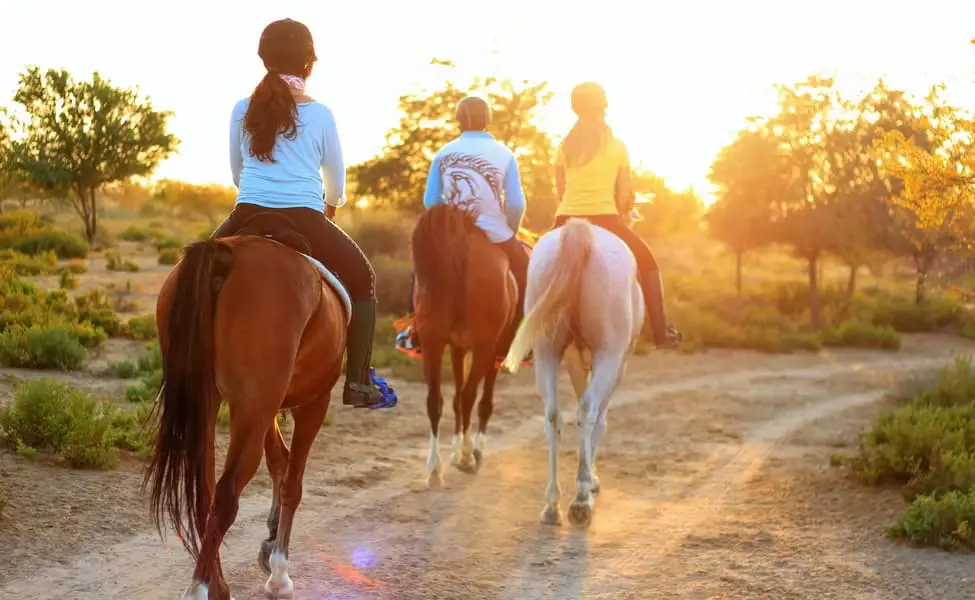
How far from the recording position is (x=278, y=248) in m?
4.38

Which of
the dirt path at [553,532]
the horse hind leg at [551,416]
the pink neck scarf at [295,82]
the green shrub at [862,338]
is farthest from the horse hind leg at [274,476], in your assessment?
the green shrub at [862,338]

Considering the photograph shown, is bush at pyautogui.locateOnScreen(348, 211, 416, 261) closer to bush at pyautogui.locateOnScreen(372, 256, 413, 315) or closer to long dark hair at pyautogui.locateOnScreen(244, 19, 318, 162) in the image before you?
bush at pyautogui.locateOnScreen(372, 256, 413, 315)

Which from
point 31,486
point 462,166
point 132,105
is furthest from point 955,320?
point 132,105

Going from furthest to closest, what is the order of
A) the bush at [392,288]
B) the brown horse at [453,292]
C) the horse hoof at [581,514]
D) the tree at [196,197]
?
1. the tree at [196,197]
2. the bush at [392,288]
3. the brown horse at [453,292]
4. the horse hoof at [581,514]

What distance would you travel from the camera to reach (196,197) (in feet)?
226

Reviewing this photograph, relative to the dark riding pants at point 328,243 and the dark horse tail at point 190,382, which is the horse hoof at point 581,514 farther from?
the dark horse tail at point 190,382

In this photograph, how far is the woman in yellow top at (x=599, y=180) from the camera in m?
7.22

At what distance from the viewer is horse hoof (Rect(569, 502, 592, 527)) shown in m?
6.69

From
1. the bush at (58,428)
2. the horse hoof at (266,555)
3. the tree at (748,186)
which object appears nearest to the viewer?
the horse hoof at (266,555)

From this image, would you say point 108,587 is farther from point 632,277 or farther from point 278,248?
point 632,277

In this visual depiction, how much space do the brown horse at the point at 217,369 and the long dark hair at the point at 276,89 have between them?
0.61 metres

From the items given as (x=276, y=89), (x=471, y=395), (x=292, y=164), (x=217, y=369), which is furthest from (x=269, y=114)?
(x=471, y=395)

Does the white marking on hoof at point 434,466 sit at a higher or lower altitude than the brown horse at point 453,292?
lower

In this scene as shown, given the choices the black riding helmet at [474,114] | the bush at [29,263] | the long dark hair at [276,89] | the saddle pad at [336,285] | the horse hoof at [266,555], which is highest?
the black riding helmet at [474,114]
